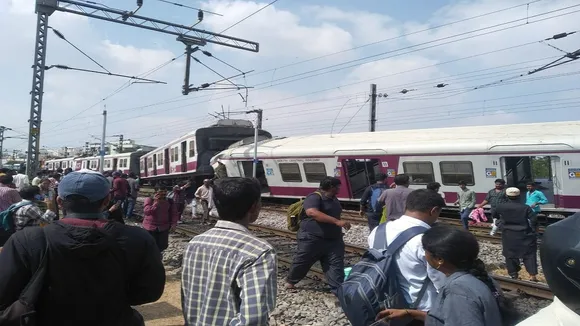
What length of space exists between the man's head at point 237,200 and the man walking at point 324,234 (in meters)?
2.84

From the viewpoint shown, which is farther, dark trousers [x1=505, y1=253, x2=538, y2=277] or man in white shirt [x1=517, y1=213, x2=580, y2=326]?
dark trousers [x1=505, y1=253, x2=538, y2=277]

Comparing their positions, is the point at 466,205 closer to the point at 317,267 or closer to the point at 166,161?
the point at 317,267

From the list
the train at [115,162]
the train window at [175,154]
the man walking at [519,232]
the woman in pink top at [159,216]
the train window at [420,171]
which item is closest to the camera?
the man walking at [519,232]

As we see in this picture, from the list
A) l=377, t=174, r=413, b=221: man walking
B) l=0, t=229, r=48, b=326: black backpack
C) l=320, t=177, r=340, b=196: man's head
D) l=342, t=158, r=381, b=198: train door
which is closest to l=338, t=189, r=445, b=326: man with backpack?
l=0, t=229, r=48, b=326: black backpack

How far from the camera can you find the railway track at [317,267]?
20.5 ft

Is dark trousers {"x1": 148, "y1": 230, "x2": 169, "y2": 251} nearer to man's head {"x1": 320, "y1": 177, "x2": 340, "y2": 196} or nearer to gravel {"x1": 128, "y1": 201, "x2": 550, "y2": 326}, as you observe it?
gravel {"x1": 128, "y1": 201, "x2": 550, "y2": 326}

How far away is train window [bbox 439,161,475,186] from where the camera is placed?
13.4m

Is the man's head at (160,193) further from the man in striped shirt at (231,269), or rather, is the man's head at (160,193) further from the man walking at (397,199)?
the man in striped shirt at (231,269)

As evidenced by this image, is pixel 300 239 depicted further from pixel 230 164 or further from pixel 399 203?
pixel 230 164

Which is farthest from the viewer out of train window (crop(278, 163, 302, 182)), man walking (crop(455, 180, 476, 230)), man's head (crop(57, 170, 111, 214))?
train window (crop(278, 163, 302, 182))

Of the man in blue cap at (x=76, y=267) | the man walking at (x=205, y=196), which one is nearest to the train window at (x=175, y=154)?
the man walking at (x=205, y=196)

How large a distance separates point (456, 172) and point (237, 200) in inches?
496

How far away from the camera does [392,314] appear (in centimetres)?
273

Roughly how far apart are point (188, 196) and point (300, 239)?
14084mm
